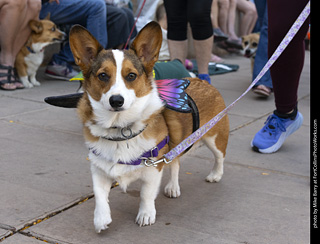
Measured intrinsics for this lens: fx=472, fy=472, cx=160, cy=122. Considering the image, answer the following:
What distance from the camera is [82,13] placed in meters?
6.48

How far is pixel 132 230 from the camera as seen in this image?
260 centimetres

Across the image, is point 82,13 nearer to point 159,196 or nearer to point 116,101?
point 159,196

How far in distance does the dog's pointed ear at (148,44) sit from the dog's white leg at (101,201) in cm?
66

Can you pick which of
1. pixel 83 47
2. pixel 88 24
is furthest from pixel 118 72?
pixel 88 24

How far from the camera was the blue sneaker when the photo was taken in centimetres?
402

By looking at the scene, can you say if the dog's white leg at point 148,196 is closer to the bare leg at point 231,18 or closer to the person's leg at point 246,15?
the bare leg at point 231,18

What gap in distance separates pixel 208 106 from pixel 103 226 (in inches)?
45.8

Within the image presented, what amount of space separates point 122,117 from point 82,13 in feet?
13.9

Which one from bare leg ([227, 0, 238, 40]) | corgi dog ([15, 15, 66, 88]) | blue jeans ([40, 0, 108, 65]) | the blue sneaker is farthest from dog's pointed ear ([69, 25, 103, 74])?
bare leg ([227, 0, 238, 40])

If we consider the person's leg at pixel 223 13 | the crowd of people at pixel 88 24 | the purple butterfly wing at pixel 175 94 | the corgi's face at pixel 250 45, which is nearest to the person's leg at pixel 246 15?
the person's leg at pixel 223 13

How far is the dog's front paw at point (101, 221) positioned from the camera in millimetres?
2473

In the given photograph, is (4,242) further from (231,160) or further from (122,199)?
(231,160)

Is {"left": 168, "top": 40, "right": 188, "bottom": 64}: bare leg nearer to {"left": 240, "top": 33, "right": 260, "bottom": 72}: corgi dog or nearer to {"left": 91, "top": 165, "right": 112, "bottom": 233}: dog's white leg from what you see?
{"left": 91, "top": 165, "right": 112, "bottom": 233}: dog's white leg
